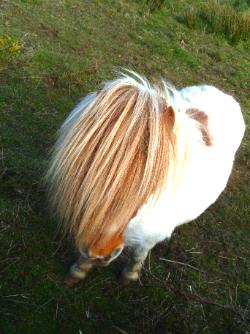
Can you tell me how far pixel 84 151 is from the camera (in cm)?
185

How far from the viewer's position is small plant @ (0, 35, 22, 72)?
4.21 metres

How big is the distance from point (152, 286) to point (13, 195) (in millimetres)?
1220

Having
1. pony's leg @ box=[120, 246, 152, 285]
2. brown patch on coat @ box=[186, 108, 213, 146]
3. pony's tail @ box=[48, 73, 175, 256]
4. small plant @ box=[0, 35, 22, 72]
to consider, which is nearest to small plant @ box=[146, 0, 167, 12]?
small plant @ box=[0, 35, 22, 72]

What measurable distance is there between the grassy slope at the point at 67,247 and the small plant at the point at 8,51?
78mm

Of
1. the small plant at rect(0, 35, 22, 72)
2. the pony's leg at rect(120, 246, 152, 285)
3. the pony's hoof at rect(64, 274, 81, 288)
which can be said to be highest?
the small plant at rect(0, 35, 22, 72)

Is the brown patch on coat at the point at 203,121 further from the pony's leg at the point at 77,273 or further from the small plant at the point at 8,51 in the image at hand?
the small plant at the point at 8,51

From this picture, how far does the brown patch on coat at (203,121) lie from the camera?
263cm

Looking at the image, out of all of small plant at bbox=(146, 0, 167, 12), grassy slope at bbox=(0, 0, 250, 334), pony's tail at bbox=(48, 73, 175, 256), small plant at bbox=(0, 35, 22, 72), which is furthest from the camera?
small plant at bbox=(146, 0, 167, 12)

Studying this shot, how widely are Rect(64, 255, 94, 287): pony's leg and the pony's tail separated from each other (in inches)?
36.1

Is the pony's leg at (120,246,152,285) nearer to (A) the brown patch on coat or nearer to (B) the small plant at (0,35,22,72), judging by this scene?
(A) the brown patch on coat

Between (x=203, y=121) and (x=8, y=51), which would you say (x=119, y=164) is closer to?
(x=203, y=121)

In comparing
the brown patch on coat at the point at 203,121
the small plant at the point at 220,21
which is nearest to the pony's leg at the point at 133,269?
the brown patch on coat at the point at 203,121

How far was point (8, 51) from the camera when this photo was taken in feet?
14.7

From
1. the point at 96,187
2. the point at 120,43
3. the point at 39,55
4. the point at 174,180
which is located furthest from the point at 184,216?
the point at 120,43
